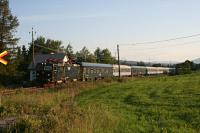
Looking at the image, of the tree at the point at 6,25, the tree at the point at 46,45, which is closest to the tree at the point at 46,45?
the tree at the point at 46,45

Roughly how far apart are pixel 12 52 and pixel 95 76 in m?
16.3

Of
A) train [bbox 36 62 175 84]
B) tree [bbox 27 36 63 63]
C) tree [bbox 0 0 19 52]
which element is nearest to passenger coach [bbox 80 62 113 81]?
train [bbox 36 62 175 84]

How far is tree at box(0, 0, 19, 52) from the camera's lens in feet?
223

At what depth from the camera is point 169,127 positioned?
13.5 meters

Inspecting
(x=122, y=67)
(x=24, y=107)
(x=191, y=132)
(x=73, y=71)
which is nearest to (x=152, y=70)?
(x=122, y=67)

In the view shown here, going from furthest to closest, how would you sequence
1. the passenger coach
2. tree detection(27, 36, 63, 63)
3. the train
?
1. tree detection(27, 36, 63, 63)
2. the passenger coach
3. the train

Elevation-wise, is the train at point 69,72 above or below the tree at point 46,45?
below

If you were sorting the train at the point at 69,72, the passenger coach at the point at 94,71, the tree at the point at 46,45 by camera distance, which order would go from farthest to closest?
the tree at the point at 46,45, the passenger coach at the point at 94,71, the train at the point at 69,72

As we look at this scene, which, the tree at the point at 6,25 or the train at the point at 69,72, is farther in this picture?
the tree at the point at 6,25

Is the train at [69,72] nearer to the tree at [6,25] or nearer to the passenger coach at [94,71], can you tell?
the passenger coach at [94,71]

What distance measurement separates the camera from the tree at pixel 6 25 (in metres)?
68.1

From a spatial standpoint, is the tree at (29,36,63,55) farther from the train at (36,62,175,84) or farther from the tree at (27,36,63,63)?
the train at (36,62,175,84)

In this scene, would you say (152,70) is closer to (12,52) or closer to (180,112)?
(12,52)

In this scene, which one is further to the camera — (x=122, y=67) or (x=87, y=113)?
(x=122, y=67)
